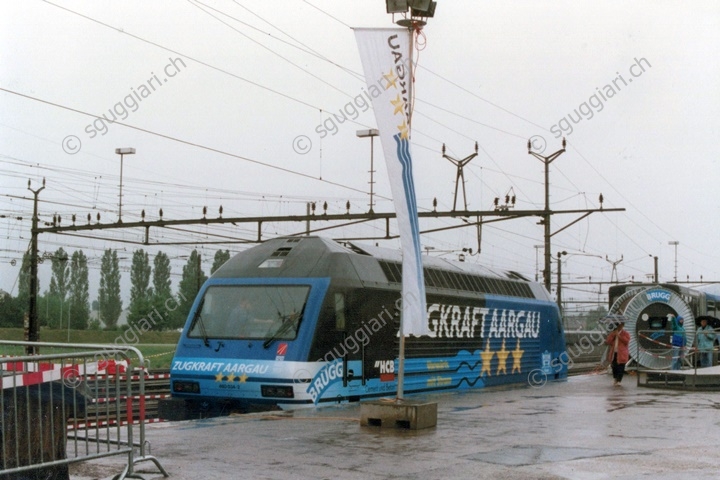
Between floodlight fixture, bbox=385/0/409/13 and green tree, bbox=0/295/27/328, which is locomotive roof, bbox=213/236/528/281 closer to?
floodlight fixture, bbox=385/0/409/13

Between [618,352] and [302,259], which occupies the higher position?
[302,259]

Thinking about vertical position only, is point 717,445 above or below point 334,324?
below

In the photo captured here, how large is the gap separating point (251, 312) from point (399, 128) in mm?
5286

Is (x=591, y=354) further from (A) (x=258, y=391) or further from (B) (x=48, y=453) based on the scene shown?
(B) (x=48, y=453)

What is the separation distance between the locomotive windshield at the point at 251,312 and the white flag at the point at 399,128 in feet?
12.5

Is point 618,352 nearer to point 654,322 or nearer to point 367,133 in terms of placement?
point 654,322

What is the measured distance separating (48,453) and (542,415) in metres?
8.73

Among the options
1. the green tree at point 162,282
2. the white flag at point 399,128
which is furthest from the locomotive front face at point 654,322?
the green tree at point 162,282

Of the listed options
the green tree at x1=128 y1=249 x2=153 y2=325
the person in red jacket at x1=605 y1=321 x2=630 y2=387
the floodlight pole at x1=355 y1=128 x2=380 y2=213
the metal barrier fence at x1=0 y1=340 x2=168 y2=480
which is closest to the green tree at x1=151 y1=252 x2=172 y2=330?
the green tree at x1=128 y1=249 x2=153 y2=325

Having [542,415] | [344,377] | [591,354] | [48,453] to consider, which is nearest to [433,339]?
[344,377]

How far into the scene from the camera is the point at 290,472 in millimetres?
8539

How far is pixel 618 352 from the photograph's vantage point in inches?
865

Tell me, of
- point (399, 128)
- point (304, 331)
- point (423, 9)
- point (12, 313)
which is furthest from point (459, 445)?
point (12, 313)

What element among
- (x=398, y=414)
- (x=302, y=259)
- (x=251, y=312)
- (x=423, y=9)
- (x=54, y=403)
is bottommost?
(x=398, y=414)
